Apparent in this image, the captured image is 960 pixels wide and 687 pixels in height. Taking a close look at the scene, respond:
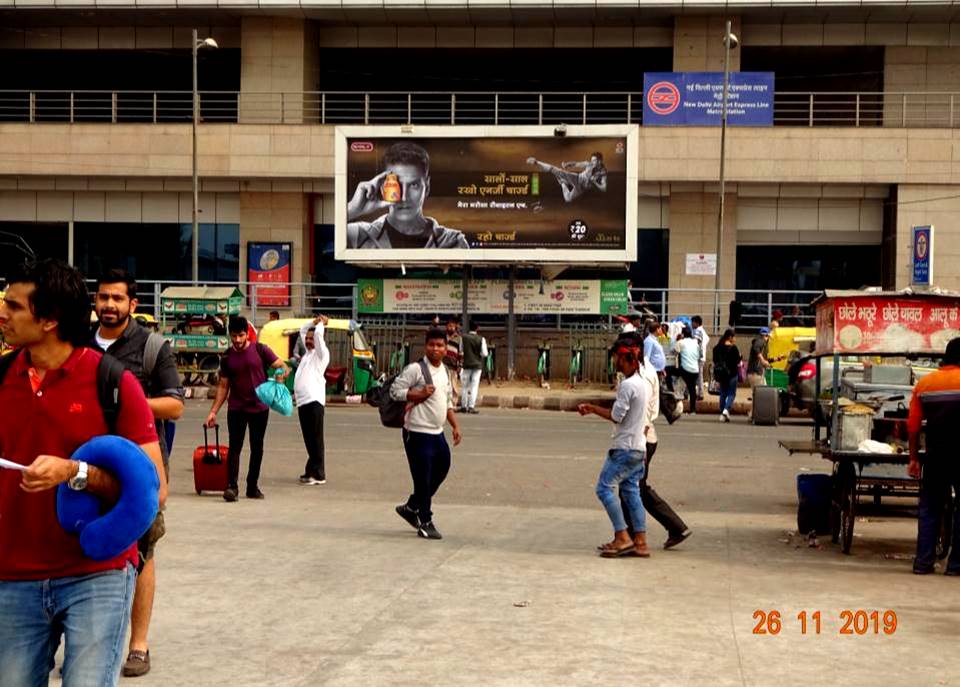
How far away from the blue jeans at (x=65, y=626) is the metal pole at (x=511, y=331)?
91.1ft

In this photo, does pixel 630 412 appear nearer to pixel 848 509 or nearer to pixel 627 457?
pixel 627 457

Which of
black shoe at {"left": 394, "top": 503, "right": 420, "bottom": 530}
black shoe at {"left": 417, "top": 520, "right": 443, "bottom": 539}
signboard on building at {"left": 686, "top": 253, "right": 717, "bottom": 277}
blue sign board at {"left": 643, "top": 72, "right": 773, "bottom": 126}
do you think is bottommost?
black shoe at {"left": 417, "top": 520, "right": 443, "bottom": 539}

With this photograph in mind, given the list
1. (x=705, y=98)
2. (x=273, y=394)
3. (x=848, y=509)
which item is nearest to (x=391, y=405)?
(x=273, y=394)

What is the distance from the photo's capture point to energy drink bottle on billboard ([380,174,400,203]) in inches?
1265

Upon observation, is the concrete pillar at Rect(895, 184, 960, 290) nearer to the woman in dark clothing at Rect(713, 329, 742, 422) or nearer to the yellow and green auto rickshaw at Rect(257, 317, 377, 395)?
the woman in dark clothing at Rect(713, 329, 742, 422)

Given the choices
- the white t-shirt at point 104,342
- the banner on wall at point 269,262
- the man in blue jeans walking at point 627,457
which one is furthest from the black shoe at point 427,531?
the banner on wall at point 269,262

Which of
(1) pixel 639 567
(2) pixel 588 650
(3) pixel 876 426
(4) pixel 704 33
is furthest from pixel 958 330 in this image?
(4) pixel 704 33

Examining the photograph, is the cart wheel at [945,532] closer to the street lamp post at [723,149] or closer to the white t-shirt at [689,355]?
the white t-shirt at [689,355]

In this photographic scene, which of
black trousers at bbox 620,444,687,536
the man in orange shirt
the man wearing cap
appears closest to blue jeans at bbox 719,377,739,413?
the man wearing cap

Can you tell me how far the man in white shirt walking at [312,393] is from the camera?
1502 cm

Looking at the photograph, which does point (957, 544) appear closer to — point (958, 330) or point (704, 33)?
point (958, 330)

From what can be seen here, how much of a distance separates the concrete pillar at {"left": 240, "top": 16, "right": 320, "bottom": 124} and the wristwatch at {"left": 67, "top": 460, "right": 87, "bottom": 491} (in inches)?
1447

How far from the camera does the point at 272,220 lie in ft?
133

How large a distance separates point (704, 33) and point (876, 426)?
2957 cm
